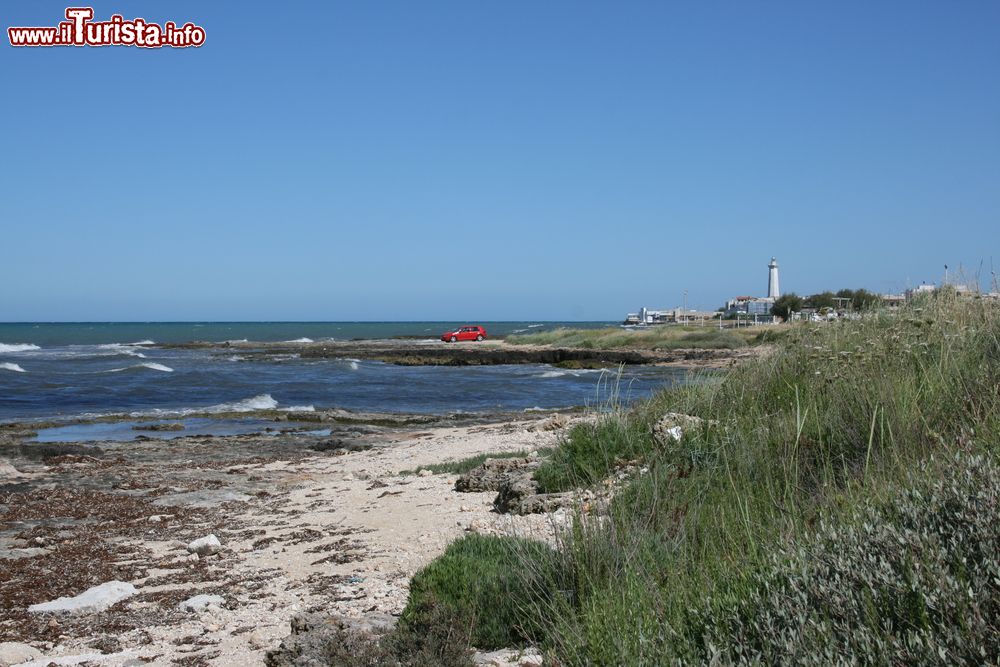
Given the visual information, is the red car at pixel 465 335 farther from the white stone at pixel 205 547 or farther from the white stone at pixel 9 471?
the white stone at pixel 205 547

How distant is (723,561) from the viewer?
3.60 m

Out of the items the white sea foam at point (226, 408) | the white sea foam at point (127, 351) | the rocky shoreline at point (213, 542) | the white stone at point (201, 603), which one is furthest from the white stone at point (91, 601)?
the white sea foam at point (127, 351)

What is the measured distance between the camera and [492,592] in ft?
15.1

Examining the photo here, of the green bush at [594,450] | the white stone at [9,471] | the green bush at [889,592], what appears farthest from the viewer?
the white stone at [9,471]

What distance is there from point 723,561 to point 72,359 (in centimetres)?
5451

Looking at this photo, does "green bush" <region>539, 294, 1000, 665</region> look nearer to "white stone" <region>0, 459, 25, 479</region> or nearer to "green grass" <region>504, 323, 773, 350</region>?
"white stone" <region>0, 459, 25, 479</region>

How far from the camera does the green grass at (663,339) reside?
2090 inches

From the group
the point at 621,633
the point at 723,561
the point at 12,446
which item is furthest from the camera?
the point at 12,446

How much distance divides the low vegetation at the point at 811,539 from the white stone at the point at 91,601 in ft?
10.4

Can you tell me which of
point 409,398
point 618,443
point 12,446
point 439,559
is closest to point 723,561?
point 439,559

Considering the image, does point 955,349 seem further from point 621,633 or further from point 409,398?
point 409,398

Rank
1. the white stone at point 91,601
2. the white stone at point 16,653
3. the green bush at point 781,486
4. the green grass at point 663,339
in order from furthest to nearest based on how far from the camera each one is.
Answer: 1. the green grass at point 663,339
2. the white stone at point 91,601
3. the white stone at point 16,653
4. the green bush at point 781,486

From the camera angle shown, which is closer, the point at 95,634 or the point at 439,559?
the point at 439,559

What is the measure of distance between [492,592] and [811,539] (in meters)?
1.90
